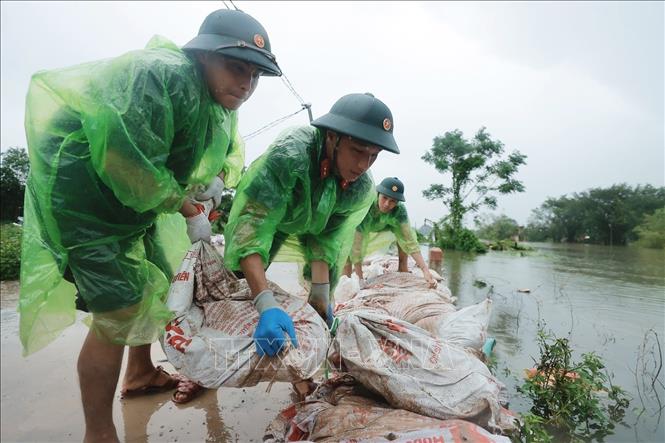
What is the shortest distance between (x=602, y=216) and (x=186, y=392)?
1442 centimetres

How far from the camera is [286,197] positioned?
1.58 m

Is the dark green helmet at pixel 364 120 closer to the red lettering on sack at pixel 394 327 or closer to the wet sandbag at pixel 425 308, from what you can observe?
the red lettering on sack at pixel 394 327

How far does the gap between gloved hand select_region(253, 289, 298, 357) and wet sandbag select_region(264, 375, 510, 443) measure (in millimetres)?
330

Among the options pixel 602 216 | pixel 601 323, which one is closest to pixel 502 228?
pixel 602 216

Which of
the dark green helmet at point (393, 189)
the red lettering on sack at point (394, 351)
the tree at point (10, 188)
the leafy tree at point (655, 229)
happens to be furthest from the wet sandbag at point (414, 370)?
the tree at point (10, 188)

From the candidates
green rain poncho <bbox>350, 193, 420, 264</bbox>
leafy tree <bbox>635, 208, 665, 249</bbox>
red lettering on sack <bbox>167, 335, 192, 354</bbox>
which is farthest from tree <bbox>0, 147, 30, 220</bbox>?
leafy tree <bbox>635, 208, 665, 249</bbox>

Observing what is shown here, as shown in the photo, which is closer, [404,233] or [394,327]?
[394,327]

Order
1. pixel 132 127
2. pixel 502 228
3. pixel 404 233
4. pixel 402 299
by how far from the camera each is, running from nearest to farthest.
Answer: pixel 132 127 → pixel 402 299 → pixel 404 233 → pixel 502 228

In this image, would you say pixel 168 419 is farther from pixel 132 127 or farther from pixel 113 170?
pixel 132 127

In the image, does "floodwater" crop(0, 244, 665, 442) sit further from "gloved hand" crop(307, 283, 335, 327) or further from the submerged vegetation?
"gloved hand" crop(307, 283, 335, 327)

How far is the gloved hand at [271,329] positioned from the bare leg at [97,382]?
555 millimetres

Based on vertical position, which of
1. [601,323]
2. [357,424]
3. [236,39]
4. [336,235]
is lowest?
[601,323]

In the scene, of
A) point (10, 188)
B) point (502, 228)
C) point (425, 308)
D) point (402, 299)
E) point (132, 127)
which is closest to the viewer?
point (132, 127)

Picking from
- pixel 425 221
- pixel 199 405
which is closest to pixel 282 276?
pixel 199 405
